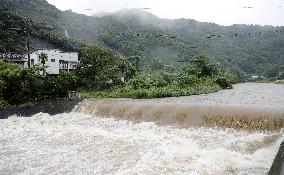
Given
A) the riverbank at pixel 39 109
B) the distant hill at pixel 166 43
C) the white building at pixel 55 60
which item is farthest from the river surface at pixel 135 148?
the distant hill at pixel 166 43

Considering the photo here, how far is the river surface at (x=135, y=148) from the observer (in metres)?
10.9

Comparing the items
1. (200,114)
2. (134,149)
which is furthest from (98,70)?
(134,149)

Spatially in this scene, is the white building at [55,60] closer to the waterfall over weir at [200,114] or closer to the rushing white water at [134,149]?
the waterfall over weir at [200,114]

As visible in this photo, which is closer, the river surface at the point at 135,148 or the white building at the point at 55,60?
the river surface at the point at 135,148

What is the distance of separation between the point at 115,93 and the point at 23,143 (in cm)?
1583

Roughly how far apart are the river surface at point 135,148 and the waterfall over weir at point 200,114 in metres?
0.28

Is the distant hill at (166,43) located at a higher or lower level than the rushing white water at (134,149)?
higher

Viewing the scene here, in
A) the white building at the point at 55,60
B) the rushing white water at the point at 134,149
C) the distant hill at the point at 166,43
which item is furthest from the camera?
the distant hill at the point at 166,43

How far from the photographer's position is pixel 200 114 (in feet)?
57.1

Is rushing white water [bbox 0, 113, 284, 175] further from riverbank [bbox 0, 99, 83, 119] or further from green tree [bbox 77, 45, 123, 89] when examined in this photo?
green tree [bbox 77, 45, 123, 89]

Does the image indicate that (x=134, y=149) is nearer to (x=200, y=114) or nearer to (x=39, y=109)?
(x=200, y=114)

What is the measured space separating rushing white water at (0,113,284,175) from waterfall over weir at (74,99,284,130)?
61cm

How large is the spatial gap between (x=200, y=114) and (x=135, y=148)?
17.1 ft

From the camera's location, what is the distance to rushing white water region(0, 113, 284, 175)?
428 inches
